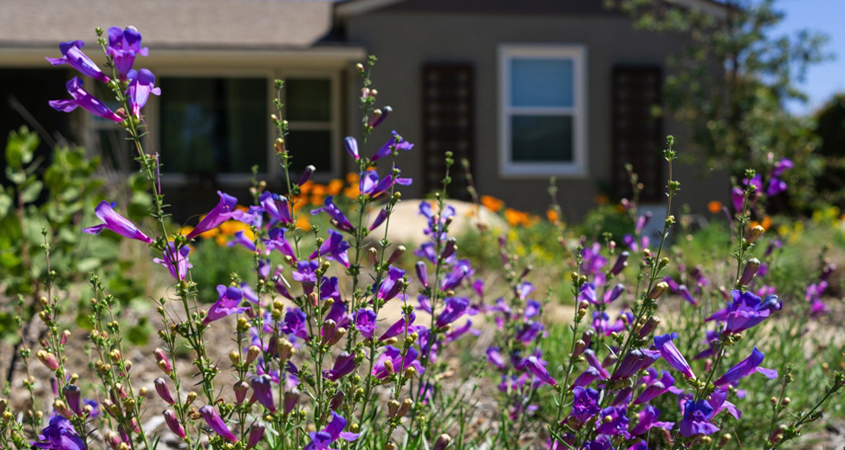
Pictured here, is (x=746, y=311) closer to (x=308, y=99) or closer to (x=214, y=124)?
(x=308, y=99)

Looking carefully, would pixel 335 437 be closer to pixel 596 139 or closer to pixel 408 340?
pixel 408 340

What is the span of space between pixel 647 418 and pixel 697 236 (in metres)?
6.84

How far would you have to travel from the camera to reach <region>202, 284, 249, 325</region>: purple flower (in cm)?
130

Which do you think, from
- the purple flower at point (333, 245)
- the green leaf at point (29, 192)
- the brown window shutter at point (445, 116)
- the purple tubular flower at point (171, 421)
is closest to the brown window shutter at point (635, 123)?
the brown window shutter at point (445, 116)

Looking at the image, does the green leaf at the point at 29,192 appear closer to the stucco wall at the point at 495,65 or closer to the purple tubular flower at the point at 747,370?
the purple tubular flower at the point at 747,370

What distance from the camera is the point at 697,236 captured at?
25.3 ft

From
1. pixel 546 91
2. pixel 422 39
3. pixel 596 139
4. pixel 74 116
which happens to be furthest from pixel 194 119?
pixel 596 139

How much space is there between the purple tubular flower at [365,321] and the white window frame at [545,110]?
822 cm

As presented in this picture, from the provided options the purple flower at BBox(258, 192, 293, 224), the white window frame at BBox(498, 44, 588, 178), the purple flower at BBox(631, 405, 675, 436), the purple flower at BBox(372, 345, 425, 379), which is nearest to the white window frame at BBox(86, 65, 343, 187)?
the white window frame at BBox(498, 44, 588, 178)

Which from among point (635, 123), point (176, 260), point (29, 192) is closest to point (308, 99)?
point (635, 123)

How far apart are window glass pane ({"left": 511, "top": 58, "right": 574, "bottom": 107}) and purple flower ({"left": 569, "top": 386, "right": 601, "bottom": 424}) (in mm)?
8702

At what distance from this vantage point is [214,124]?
1030 centimetres

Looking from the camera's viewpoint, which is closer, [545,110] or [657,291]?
[657,291]

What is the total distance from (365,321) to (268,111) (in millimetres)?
9223
